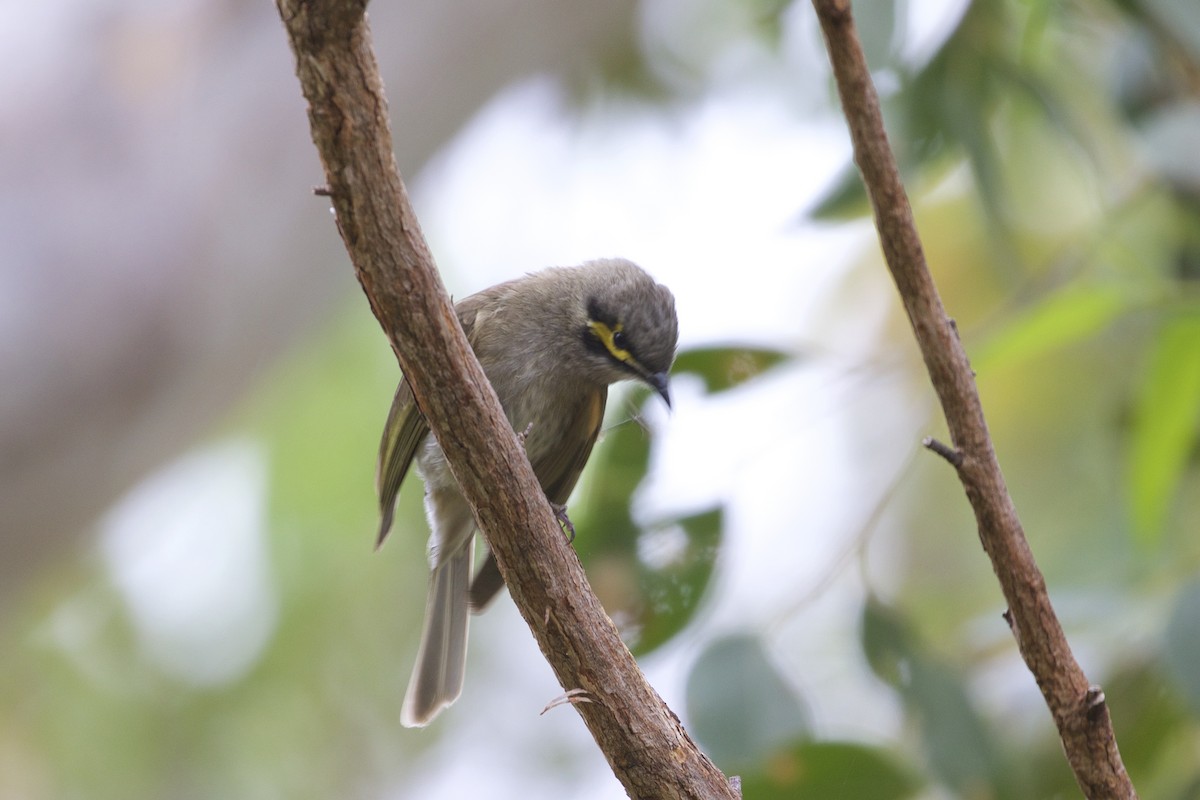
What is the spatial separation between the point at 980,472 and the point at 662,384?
1.21 meters

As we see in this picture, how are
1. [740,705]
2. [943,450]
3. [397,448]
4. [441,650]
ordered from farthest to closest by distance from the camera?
[441,650] → [397,448] → [740,705] → [943,450]

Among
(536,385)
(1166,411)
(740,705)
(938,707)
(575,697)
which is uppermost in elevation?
(536,385)

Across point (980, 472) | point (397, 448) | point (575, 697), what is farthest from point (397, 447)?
point (980, 472)

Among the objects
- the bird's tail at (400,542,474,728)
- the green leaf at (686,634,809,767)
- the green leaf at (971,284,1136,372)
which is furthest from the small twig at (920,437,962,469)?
the bird's tail at (400,542,474,728)

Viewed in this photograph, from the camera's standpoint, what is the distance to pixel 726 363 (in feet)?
7.42

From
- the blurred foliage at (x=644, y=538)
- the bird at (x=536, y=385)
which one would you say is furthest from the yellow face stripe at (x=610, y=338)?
the blurred foliage at (x=644, y=538)

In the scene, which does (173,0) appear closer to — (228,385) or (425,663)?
(228,385)

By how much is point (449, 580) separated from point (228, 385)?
1263 mm

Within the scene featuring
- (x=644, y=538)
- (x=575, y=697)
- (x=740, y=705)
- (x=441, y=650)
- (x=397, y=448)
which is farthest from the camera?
(x=441, y=650)

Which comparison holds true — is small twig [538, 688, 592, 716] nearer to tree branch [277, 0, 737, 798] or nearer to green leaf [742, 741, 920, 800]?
tree branch [277, 0, 737, 798]

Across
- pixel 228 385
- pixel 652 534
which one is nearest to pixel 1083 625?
pixel 652 534

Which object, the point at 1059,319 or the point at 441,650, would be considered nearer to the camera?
the point at 1059,319

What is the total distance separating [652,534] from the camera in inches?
87.7

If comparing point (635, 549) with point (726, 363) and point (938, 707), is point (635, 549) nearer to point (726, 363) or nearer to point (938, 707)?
point (726, 363)
